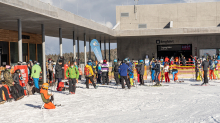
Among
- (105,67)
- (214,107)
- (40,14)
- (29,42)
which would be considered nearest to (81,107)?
(214,107)

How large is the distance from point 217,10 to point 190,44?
588 centimetres

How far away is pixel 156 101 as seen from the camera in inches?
405

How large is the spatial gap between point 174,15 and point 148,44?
5388 mm

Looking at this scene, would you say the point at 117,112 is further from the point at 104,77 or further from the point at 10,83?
the point at 104,77

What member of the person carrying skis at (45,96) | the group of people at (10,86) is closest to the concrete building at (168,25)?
the group of people at (10,86)

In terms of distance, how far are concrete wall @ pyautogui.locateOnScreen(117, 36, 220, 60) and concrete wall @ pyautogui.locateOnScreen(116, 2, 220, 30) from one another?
1953mm

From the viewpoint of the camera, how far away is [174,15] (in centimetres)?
3534

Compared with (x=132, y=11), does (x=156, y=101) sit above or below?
below

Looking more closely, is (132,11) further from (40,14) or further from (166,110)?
(166,110)

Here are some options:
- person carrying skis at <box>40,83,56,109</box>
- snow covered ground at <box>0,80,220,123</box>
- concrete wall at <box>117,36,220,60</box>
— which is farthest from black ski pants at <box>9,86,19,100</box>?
concrete wall at <box>117,36,220,60</box>

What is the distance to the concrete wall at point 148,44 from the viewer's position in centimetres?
3409

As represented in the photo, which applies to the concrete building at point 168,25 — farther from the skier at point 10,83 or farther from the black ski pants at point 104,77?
the skier at point 10,83

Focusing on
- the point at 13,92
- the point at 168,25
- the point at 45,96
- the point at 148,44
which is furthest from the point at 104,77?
the point at 168,25

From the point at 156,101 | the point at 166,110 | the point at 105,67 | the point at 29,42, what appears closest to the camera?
the point at 166,110
